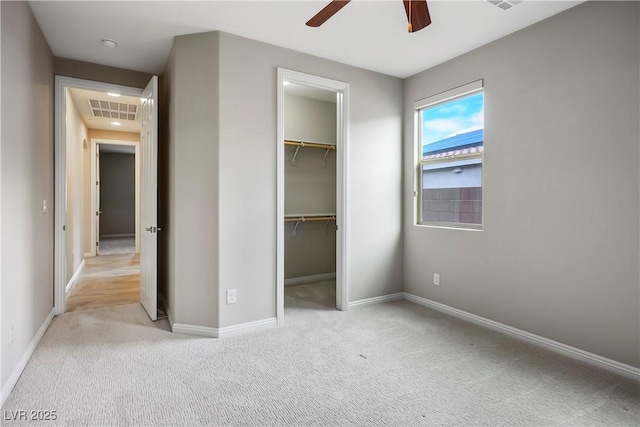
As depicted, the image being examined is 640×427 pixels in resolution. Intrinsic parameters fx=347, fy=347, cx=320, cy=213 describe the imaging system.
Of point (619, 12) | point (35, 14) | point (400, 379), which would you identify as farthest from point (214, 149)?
point (619, 12)

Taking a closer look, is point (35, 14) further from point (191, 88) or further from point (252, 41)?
point (252, 41)

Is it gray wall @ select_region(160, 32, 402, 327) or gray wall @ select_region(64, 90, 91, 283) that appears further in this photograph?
gray wall @ select_region(64, 90, 91, 283)

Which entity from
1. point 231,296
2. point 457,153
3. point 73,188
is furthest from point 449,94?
point 73,188

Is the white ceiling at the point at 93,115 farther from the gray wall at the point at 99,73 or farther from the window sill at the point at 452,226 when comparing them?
the window sill at the point at 452,226

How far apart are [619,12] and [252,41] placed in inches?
105

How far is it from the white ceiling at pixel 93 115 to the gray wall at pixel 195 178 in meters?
1.81

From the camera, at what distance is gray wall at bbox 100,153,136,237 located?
991cm

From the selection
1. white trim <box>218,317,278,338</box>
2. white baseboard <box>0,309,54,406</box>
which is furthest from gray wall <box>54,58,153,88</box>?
white trim <box>218,317,278,338</box>

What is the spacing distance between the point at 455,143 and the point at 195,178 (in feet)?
8.22

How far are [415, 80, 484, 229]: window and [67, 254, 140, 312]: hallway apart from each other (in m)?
3.50

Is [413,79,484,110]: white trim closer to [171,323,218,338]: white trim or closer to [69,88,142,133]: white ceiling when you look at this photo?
[171,323,218,338]: white trim

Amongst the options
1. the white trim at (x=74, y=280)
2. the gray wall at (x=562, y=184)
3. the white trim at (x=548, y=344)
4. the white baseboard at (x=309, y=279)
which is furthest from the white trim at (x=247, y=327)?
the white trim at (x=74, y=280)

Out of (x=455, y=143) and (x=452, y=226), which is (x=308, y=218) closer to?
(x=452, y=226)

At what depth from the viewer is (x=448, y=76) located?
3455mm
